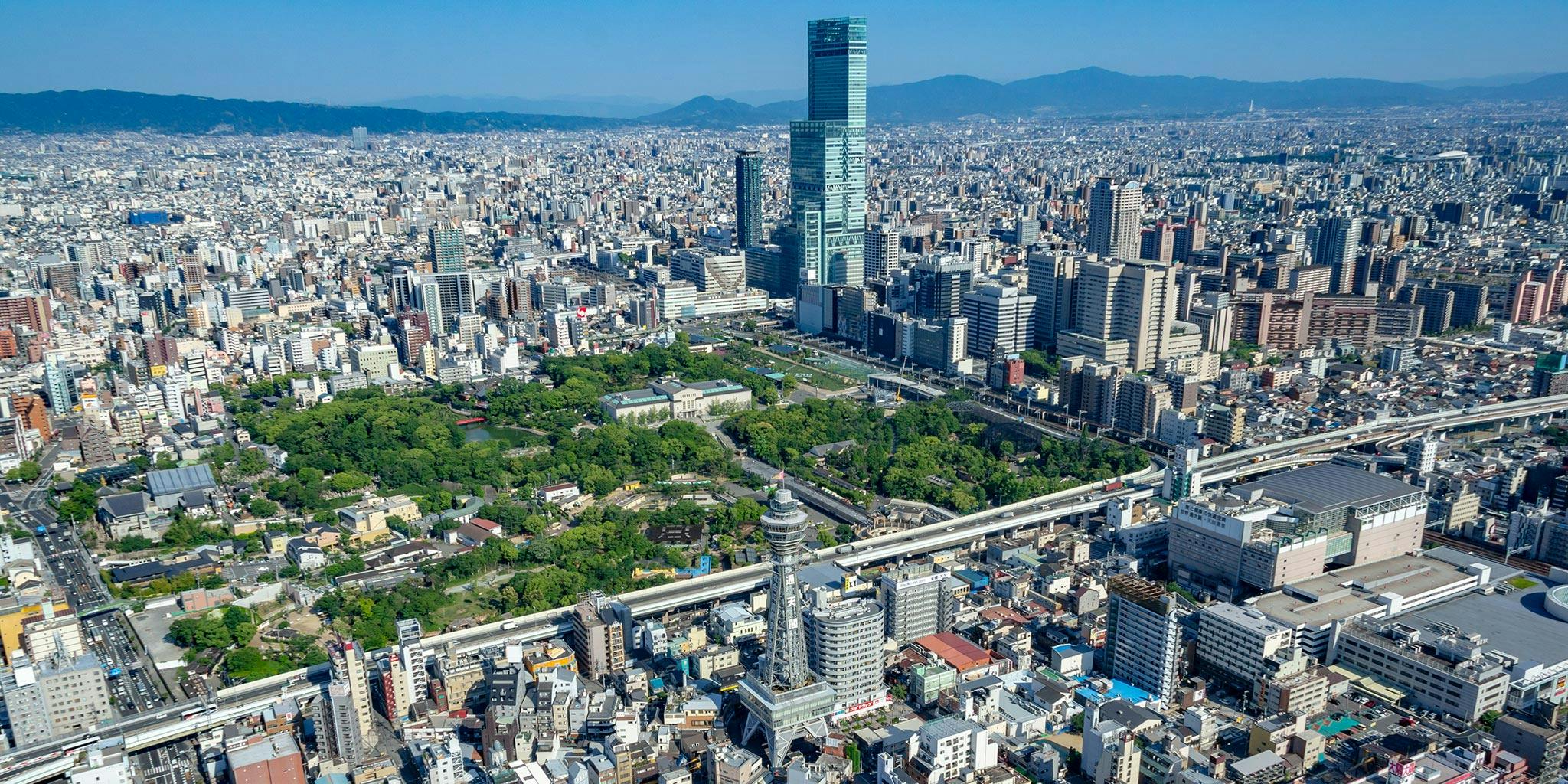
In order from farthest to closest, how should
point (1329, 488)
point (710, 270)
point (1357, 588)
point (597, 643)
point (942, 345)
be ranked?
point (710, 270) < point (942, 345) < point (1329, 488) < point (1357, 588) < point (597, 643)

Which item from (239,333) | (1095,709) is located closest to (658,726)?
(1095,709)

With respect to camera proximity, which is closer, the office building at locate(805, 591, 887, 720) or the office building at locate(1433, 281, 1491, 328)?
the office building at locate(805, 591, 887, 720)

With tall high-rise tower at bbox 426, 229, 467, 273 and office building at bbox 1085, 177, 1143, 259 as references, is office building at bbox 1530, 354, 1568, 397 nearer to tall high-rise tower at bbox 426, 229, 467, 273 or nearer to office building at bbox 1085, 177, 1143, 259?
office building at bbox 1085, 177, 1143, 259

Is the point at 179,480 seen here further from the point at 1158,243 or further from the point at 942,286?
the point at 1158,243

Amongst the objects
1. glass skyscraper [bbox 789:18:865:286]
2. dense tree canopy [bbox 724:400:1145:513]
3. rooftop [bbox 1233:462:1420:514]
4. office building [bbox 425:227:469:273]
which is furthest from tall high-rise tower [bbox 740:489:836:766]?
office building [bbox 425:227:469:273]

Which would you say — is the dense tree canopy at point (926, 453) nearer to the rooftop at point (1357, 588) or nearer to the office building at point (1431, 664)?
the rooftop at point (1357, 588)

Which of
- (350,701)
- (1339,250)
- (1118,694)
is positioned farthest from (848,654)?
(1339,250)

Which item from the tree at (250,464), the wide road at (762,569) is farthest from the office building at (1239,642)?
the tree at (250,464)
